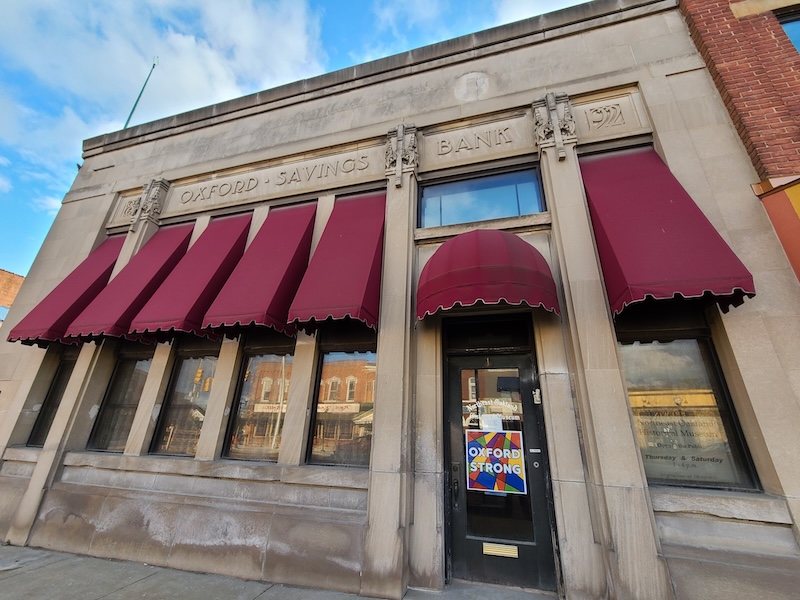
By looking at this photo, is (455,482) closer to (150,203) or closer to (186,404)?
(186,404)

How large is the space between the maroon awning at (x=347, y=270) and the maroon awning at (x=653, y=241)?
3.52m

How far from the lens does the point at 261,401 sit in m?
6.19

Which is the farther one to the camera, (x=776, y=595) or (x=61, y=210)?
(x=61, y=210)

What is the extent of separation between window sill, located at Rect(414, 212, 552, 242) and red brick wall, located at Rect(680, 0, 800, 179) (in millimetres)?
3124

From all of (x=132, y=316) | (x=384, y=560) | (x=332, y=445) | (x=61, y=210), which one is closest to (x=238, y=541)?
(x=332, y=445)

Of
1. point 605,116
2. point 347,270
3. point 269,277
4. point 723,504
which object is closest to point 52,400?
point 269,277

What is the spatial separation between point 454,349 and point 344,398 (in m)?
2.08

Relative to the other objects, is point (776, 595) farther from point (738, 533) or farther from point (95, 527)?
point (95, 527)

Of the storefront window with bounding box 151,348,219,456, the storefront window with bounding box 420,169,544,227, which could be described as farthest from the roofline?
the storefront window with bounding box 151,348,219,456

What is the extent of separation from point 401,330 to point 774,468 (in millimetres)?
4760

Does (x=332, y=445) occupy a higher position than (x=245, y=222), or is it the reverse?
(x=245, y=222)

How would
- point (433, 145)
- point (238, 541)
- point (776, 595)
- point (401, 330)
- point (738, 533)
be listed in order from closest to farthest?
1. point (776, 595)
2. point (738, 533)
3. point (238, 541)
4. point (401, 330)
5. point (433, 145)

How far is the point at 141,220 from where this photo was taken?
26.6 feet

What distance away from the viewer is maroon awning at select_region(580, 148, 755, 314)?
13.4ft
